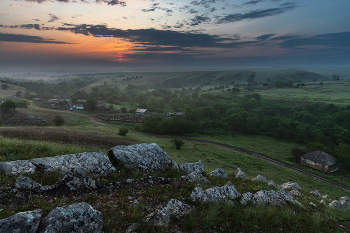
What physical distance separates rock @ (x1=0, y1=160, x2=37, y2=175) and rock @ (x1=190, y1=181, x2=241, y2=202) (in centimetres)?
771

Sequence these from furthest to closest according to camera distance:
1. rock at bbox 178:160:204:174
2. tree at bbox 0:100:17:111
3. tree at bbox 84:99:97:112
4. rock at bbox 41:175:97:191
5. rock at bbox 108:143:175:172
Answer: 1. tree at bbox 84:99:97:112
2. tree at bbox 0:100:17:111
3. rock at bbox 178:160:204:174
4. rock at bbox 108:143:175:172
5. rock at bbox 41:175:97:191

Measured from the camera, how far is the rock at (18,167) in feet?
23.8

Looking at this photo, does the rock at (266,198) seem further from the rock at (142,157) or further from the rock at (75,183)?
the rock at (75,183)

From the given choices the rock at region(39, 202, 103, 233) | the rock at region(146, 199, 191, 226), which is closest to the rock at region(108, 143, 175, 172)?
the rock at region(146, 199, 191, 226)

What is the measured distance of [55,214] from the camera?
5.57 meters

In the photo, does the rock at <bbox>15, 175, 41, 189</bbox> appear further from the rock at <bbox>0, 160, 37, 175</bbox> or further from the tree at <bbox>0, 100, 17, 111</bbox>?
the tree at <bbox>0, 100, 17, 111</bbox>

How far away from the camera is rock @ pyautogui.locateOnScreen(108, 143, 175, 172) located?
35.8 ft

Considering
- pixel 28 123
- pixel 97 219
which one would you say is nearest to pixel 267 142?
pixel 97 219

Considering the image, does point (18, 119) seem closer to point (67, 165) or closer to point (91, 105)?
point (91, 105)

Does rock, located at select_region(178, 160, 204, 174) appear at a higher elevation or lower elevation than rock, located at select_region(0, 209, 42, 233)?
lower

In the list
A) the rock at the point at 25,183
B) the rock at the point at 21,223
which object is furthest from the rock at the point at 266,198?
the rock at the point at 25,183

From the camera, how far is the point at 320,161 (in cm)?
4147

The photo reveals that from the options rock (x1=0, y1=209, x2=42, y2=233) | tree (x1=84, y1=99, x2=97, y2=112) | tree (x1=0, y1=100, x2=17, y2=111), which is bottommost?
tree (x1=84, y1=99, x2=97, y2=112)

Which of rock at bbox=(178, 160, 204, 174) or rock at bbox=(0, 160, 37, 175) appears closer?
rock at bbox=(0, 160, 37, 175)
